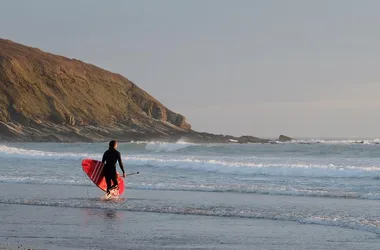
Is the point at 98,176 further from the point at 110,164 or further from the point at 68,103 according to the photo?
the point at 68,103

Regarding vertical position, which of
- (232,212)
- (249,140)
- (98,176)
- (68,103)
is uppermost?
(68,103)

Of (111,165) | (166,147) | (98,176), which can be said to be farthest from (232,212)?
(166,147)

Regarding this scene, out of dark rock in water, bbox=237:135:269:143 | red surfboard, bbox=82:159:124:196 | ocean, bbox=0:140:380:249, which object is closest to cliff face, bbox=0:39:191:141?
dark rock in water, bbox=237:135:269:143

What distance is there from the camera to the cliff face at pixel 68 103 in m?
86.8

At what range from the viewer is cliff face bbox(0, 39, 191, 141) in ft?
285

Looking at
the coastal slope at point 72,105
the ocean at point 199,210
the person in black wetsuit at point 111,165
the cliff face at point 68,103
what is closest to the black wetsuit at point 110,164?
the person in black wetsuit at point 111,165

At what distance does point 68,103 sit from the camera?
9562 centimetres

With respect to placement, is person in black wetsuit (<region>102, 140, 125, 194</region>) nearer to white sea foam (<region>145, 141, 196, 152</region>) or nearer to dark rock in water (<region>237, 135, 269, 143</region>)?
white sea foam (<region>145, 141, 196, 152</region>)

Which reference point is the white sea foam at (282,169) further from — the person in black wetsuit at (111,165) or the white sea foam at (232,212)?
the white sea foam at (232,212)

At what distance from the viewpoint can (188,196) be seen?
57.2ft

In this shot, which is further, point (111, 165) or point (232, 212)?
point (111, 165)

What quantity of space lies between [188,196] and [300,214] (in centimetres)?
431

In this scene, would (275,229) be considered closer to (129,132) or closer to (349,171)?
(349,171)

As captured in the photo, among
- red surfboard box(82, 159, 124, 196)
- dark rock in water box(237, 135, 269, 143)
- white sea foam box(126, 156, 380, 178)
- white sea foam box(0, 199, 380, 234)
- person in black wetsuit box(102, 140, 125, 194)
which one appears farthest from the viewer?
dark rock in water box(237, 135, 269, 143)
